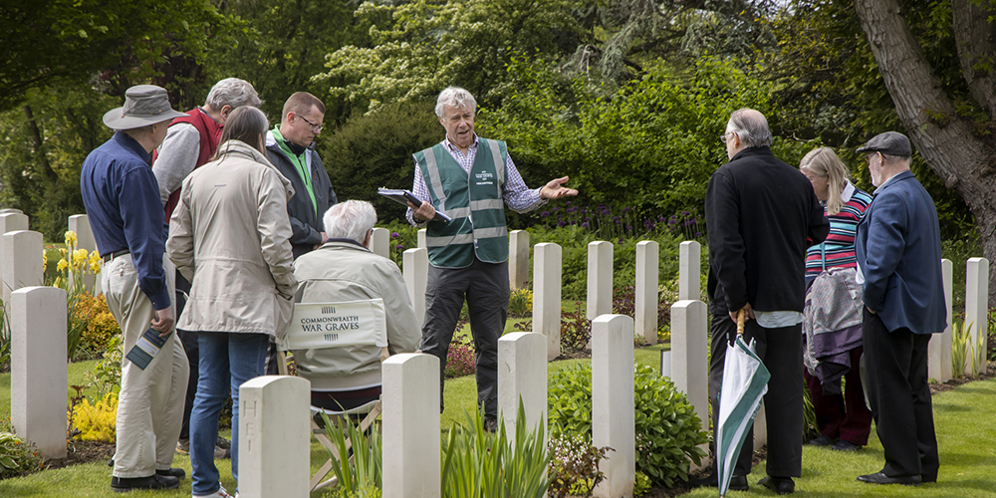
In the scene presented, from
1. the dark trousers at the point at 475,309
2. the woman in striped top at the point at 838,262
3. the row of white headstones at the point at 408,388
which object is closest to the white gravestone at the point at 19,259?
the row of white headstones at the point at 408,388

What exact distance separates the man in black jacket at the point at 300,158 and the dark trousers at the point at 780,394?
2391 mm

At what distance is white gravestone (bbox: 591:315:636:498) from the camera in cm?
349

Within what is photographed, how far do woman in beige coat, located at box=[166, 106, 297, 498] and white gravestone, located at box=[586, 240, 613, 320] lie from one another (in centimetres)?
495

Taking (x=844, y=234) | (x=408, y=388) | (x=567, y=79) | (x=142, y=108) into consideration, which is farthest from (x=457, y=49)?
(x=408, y=388)

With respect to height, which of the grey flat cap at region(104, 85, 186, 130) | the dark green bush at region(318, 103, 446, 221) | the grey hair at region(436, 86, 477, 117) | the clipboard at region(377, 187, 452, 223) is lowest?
the clipboard at region(377, 187, 452, 223)

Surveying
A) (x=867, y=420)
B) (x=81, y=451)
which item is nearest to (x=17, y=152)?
(x=81, y=451)

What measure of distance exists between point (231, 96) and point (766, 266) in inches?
116

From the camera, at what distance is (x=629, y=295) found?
9633mm

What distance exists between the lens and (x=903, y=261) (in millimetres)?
4348

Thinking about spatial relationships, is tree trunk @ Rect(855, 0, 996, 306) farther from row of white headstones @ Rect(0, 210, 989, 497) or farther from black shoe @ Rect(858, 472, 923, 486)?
black shoe @ Rect(858, 472, 923, 486)

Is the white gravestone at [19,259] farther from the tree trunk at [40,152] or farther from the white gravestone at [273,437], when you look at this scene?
the tree trunk at [40,152]

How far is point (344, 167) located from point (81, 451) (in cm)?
967

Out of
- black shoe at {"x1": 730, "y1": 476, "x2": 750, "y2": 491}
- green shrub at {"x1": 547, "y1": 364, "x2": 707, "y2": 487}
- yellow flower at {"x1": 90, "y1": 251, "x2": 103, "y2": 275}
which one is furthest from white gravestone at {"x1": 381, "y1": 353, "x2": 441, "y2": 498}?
yellow flower at {"x1": 90, "y1": 251, "x2": 103, "y2": 275}

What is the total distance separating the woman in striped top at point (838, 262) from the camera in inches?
195
